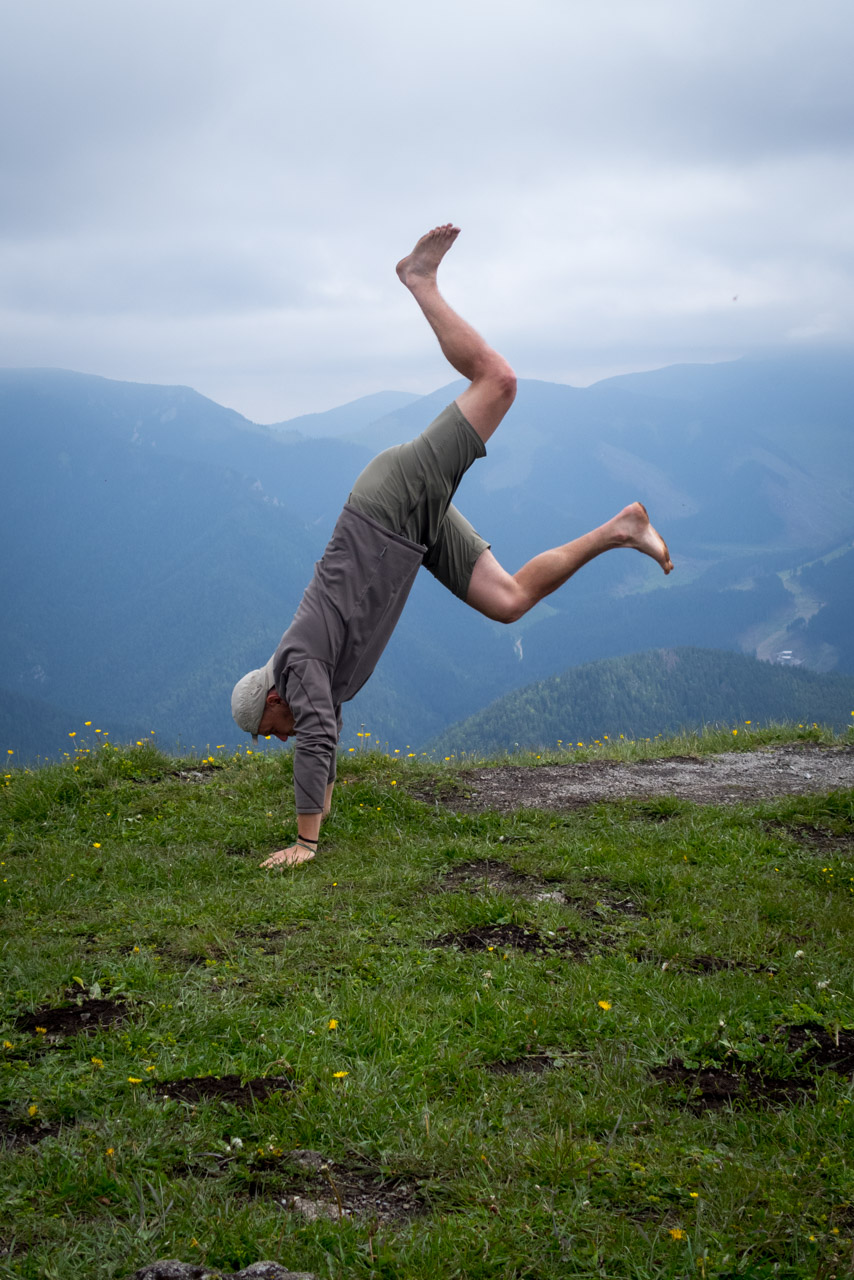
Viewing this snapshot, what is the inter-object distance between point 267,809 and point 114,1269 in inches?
215

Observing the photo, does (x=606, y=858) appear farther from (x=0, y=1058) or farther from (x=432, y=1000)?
(x=0, y=1058)

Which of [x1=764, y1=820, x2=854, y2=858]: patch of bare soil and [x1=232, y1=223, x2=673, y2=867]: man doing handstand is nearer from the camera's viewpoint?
[x1=232, y1=223, x2=673, y2=867]: man doing handstand

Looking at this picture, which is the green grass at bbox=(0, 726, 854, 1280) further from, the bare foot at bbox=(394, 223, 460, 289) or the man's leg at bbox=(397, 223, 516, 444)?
the bare foot at bbox=(394, 223, 460, 289)

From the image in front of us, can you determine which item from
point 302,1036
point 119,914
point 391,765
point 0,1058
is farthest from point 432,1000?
point 391,765

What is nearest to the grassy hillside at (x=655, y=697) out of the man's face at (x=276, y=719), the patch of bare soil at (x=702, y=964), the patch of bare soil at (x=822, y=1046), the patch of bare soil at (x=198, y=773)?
the patch of bare soil at (x=198, y=773)

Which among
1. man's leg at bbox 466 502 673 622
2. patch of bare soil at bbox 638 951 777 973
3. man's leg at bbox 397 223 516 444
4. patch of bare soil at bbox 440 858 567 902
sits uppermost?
man's leg at bbox 397 223 516 444

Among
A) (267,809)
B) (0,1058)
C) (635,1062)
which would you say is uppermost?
(267,809)

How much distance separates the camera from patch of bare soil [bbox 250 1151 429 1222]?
280cm

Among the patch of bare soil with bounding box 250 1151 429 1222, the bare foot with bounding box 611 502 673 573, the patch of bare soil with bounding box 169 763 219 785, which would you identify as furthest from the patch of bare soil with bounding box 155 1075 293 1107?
the patch of bare soil with bounding box 169 763 219 785

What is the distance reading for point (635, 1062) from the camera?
3.74 metres

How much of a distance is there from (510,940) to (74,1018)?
7.47 ft

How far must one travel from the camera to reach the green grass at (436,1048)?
2.66 meters

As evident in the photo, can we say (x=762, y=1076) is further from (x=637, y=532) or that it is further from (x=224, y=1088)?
(x=637, y=532)

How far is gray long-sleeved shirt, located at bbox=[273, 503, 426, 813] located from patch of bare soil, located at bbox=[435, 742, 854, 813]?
79.6 inches
